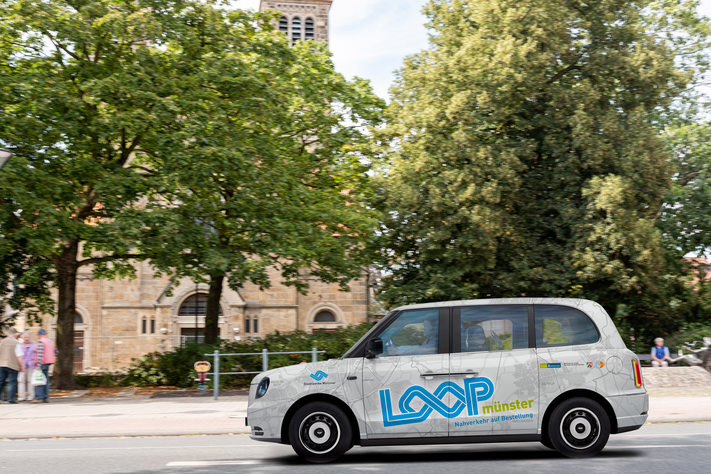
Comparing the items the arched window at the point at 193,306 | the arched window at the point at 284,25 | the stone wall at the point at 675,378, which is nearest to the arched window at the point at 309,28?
the arched window at the point at 284,25

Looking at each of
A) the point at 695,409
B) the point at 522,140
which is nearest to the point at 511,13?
the point at 522,140

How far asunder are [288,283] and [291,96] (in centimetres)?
618

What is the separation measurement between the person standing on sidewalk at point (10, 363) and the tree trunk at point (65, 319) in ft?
11.0

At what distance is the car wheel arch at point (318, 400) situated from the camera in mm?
7961

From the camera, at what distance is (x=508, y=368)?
793 cm

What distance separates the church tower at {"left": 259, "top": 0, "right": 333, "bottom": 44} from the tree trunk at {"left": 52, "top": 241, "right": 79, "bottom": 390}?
47.3m

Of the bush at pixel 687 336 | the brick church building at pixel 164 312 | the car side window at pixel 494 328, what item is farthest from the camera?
the brick church building at pixel 164 312

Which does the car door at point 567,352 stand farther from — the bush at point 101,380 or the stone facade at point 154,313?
the stone facade at point 154,313

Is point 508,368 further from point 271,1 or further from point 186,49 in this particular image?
point 271,1

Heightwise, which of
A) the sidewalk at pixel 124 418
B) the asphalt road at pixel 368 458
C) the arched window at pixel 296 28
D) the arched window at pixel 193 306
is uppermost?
the arched window at pixel 296 28

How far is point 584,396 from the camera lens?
8.01m

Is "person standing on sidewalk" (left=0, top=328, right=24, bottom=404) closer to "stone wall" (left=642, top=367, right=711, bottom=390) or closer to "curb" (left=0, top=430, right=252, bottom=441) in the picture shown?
"curb" (left=0, top=430, right=252, bottom=441)

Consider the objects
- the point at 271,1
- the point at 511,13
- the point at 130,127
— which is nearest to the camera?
the point at 130,127

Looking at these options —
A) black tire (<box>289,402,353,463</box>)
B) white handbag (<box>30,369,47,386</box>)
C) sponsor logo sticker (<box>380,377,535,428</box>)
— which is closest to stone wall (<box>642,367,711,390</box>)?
sponsor logo sticker (<box>380,377,535,428</box>)
